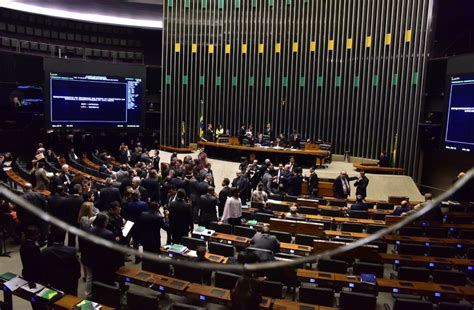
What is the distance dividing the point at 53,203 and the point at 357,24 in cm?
1495

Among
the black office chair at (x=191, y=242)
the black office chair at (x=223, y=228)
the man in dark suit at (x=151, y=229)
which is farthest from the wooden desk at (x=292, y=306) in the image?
the black office chair at (x=223, y=228)

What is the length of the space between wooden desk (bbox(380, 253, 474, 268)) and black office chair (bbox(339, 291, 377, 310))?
2.01 meters

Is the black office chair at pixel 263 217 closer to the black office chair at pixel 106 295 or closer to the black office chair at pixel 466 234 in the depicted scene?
the black office chair at pixel 466 234

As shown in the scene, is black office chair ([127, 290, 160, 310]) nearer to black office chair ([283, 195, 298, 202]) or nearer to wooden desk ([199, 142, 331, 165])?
black office chair ([283, 195, 298, 202])

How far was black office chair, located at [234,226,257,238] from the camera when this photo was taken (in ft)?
22.1

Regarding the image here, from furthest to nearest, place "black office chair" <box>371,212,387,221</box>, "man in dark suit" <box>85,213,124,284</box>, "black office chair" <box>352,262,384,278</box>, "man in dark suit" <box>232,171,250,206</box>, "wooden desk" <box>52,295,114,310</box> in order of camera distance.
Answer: "man in dark suit" <box>232,171,250,206</box>, "black office chair" <box>371,212,387,221</box>, "black office chair" <box>352,262,384,278</box>, "man in dark suit" <box>85,213,124,284</box>, "wooden desk" <box>52,295,114,310</box>

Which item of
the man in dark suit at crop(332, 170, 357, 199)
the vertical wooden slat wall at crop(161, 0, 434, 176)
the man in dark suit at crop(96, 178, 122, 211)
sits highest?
the vertical wooden slat wall at crop(161, 0, 434, 176)

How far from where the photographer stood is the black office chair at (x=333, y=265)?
5.46 meters

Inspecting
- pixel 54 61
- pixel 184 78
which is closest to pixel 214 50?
pixel 184 78

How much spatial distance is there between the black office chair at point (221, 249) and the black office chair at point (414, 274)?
2.37 metres

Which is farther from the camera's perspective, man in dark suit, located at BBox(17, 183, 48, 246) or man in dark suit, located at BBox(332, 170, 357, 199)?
man in dark suit, located at BBox(332, 170, 357, 199)

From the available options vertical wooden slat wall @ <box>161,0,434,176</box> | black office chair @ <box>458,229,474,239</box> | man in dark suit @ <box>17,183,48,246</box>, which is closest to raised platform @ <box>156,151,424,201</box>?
vertical wooden slat wall @ <box>161,0,434,176</box>

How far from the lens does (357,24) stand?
55.8 ft

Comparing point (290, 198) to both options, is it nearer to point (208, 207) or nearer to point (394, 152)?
point (208, 207)
